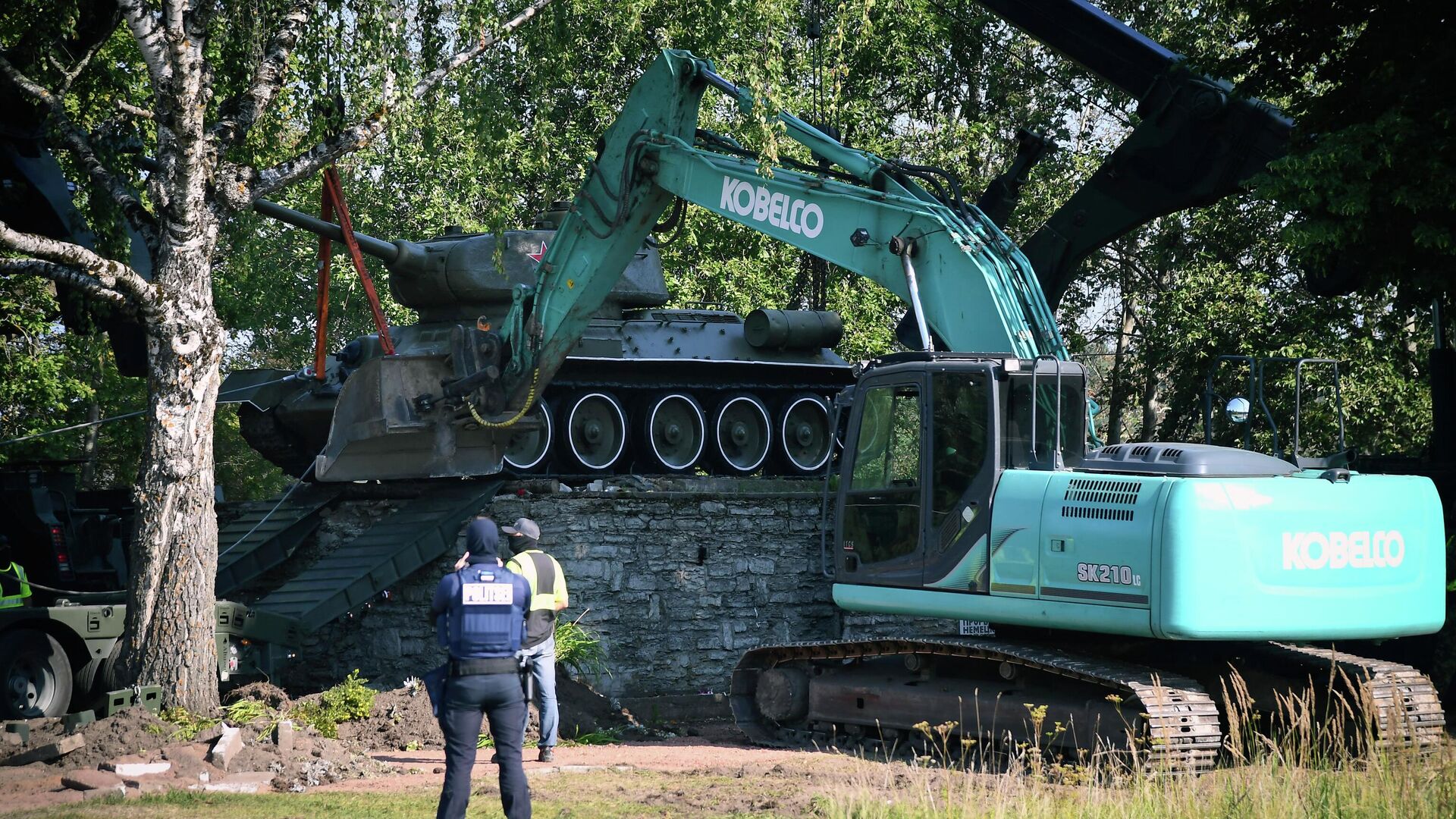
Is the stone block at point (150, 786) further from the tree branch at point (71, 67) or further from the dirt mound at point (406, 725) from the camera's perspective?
the tree branch at point (71, 67)

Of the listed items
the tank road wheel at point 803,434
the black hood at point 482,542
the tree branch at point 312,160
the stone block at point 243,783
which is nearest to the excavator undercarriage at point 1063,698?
the black hood at point 482,542

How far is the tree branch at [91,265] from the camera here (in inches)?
416

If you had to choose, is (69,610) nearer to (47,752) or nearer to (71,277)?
(47,752)

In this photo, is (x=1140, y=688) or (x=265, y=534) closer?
(x=1140, y=688)

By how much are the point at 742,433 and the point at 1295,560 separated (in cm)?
983

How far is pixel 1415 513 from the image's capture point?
955 cm

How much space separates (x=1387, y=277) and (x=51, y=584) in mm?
12154

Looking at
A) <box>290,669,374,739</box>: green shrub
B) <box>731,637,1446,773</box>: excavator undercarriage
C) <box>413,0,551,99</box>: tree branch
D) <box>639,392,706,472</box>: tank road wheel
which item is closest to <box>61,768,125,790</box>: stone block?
<box>290,669,374,739</box>: green shrub

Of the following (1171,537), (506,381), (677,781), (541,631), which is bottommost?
(677,781)

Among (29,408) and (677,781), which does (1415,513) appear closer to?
(677,781)

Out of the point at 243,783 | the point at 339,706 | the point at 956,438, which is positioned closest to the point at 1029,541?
the point at 956,438

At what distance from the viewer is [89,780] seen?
29.7ft

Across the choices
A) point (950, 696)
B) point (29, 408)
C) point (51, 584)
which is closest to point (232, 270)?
point (29, 408)

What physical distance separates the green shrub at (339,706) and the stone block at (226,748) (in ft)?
4.19
